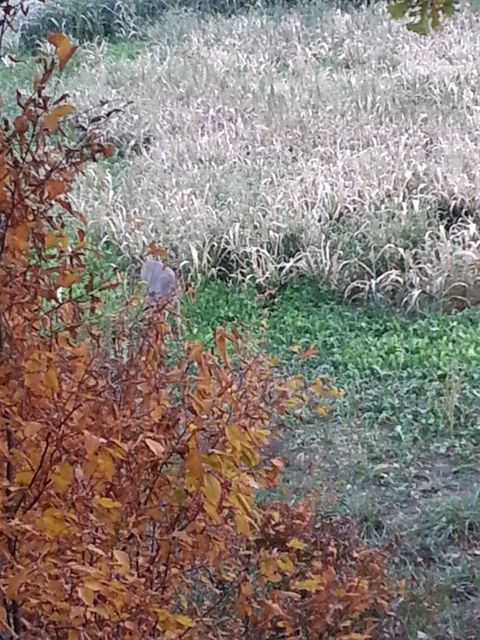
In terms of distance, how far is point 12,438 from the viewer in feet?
4.84

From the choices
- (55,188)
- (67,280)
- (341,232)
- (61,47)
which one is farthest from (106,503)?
(341,232)

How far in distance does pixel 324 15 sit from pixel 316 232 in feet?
17.0

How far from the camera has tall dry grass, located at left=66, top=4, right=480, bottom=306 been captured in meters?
5.11

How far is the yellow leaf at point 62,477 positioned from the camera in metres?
1.35

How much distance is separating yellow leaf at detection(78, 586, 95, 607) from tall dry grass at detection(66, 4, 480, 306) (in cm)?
360

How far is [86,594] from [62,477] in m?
0.15

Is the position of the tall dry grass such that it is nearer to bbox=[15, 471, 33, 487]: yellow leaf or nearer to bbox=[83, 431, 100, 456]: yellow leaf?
bbox=[15, 471, 33, 487]: yellow leaf

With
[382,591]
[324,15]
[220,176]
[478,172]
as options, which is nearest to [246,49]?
[324,15]

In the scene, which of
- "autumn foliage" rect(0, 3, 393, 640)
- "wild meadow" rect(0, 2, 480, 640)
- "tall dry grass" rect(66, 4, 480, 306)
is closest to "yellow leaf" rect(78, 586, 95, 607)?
"autumn foliage" rect(0, 3, 393, 640)

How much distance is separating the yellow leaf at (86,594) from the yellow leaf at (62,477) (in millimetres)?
134

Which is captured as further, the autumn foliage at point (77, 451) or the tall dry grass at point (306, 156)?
the tall dry grass at point (306, 156)

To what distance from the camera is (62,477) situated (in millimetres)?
1348

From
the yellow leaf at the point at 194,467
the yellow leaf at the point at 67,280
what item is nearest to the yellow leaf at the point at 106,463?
the yellow leaf at the point at 194,467

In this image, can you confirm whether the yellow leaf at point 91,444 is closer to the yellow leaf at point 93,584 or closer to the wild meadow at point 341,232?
the yellow leaf at point 93,584
